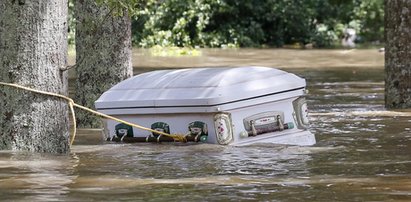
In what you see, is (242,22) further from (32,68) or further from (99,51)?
(32,68)

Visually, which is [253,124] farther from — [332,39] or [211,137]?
[332,39]

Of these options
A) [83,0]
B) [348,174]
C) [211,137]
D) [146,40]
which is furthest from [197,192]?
[146,40]

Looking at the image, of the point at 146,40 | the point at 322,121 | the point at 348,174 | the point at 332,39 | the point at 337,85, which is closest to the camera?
the point at 348,174

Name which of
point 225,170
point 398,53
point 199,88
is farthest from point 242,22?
point 225,170

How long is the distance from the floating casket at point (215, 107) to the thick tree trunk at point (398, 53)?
3.84 metres

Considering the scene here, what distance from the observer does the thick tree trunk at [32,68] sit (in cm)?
932

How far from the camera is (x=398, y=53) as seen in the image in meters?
14.2

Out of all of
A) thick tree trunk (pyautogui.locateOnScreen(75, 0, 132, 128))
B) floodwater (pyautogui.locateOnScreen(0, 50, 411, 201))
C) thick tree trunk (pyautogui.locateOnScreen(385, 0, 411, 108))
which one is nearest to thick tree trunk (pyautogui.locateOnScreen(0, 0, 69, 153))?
floodwater (pyautogui.locateOnScreen(0, 50, 411, 201))

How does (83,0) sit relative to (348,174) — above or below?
above

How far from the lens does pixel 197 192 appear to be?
749 centimetres

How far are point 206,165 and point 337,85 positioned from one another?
417 inches

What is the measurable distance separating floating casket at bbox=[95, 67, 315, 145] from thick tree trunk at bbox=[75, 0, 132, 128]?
1436 mm

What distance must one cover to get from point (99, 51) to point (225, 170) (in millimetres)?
3995

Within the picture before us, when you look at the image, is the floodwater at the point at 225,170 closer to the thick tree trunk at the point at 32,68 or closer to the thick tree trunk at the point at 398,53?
the thick tree trunk at the point at 32,68
